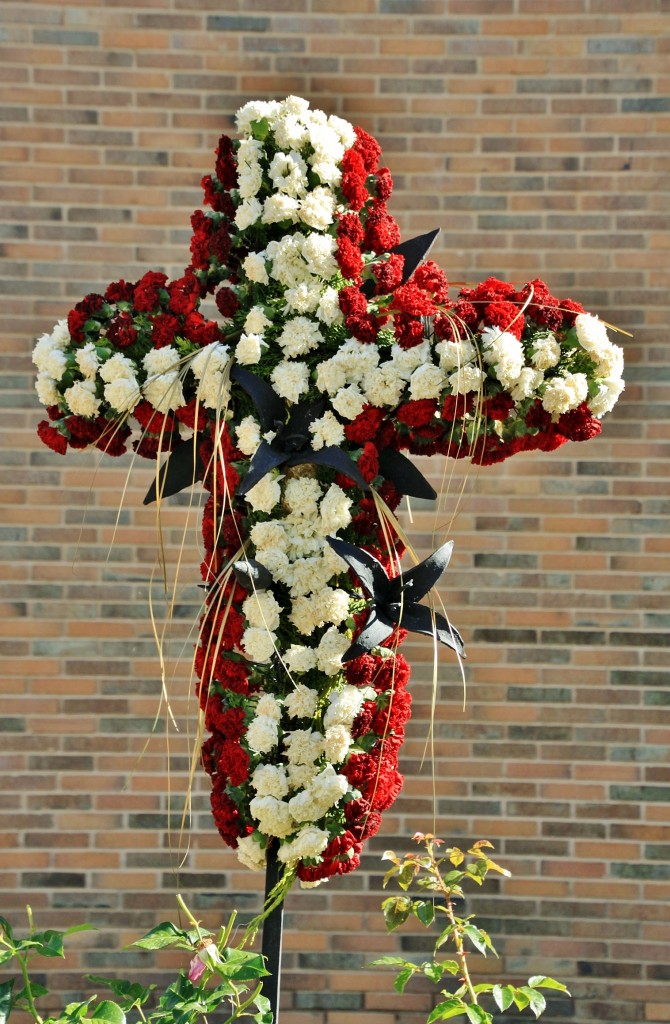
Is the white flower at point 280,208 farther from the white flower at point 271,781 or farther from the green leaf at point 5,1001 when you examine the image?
the green leaf at point 5,1001

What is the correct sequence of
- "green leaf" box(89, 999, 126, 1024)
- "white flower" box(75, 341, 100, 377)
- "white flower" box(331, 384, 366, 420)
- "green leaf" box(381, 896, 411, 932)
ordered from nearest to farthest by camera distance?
"green leaf" box(89, 999, 126, 1024) < "white flower" box(331, 384, 366, 420) < "white flower" box(75, 341, 100, 377) < "green leaf" box(381, 896, 411, 932)

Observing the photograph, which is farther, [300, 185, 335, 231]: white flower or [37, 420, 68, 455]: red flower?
[37, 420, 68, 455]: red flower

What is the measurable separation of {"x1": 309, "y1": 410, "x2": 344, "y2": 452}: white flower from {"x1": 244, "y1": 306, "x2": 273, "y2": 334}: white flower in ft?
0.62

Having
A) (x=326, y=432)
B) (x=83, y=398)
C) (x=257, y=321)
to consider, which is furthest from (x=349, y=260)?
(x=83, y=398)

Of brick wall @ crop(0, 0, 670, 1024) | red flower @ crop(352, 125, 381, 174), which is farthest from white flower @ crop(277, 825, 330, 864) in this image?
brick wall @ crop(0, 0, 670, 1024)

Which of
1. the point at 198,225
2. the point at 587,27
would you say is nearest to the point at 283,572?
the point at 198,225

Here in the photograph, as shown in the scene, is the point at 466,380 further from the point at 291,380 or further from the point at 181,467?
the point at 181,467

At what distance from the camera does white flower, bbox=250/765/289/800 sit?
1.96 metres

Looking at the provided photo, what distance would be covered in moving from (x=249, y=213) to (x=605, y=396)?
27.1 inches

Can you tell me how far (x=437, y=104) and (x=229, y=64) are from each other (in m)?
0.58

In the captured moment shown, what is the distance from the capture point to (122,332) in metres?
2.13

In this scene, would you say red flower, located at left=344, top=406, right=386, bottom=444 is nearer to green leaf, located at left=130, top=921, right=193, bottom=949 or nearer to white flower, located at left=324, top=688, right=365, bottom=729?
white flower, located at left=324, top=688, right=365, bottom=729

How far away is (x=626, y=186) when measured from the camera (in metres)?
3.29

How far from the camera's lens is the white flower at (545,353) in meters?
1.97
